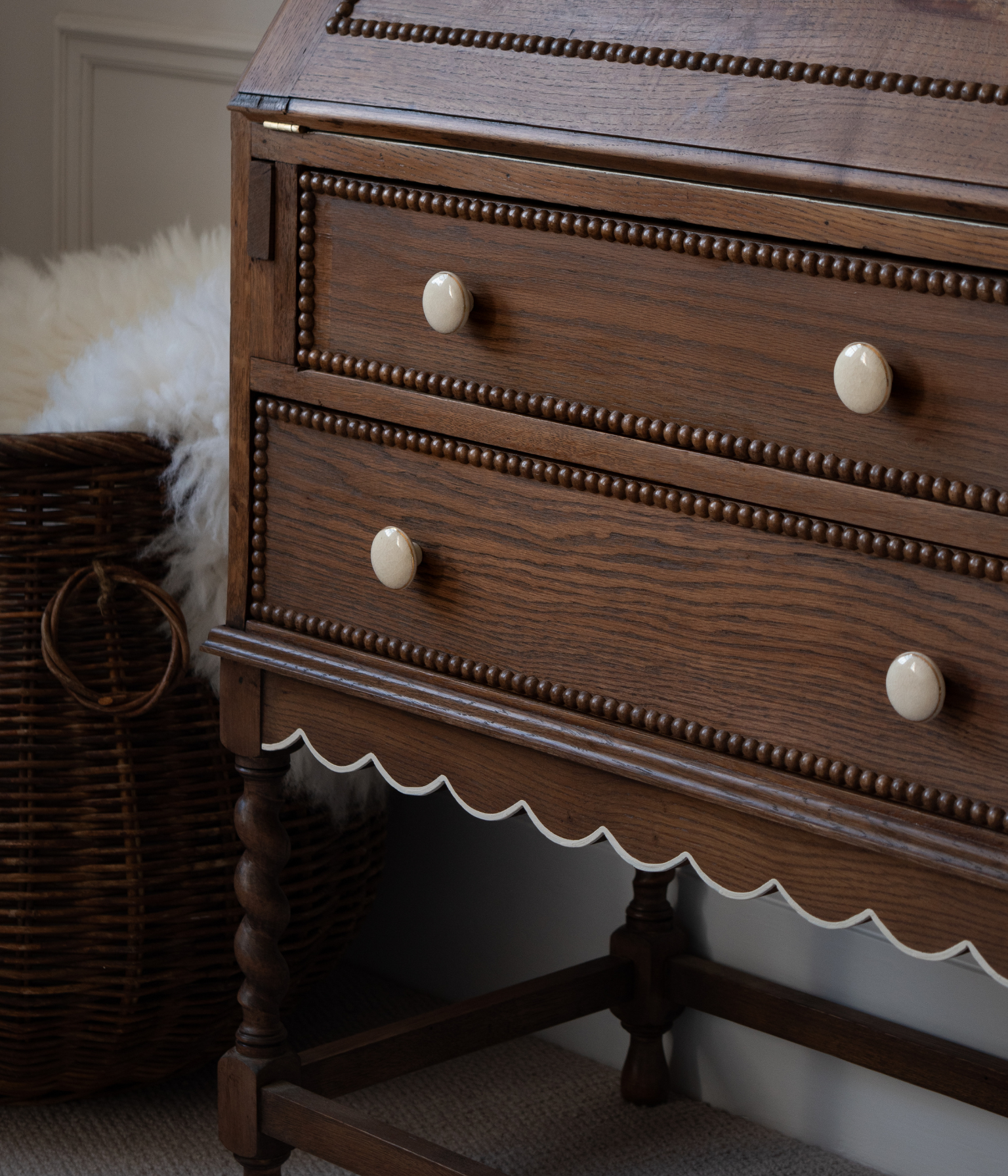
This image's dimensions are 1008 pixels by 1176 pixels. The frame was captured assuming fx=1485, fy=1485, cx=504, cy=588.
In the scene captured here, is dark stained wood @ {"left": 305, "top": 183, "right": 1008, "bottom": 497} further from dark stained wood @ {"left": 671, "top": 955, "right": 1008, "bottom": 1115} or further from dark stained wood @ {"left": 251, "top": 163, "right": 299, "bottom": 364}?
dark stained wood @ {"left": 671, "top": 955, "right": 1008, "bottom": 1115}

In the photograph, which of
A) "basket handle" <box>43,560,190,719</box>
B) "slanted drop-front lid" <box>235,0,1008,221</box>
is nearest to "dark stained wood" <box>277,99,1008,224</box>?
"slanted drop-front lid" <box>235,0,1008,221</box>

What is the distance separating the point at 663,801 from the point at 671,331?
26cm

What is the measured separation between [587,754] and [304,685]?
0.73 feet

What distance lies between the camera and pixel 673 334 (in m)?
0.76

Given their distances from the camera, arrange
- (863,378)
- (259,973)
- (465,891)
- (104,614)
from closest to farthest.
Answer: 1. (863,378)
2. (259,973)
3. (104,614)
4. (465,891)

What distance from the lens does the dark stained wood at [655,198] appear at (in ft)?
2.19

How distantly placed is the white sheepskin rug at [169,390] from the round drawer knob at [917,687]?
0.56m

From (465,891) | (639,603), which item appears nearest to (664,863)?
(639,603)

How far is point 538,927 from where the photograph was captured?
1477 millimetres

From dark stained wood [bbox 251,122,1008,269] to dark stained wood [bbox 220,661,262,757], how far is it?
0.33m

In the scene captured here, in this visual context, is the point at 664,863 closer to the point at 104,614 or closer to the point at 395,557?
the point at 395,557

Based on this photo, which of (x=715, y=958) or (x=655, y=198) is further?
(x=715, y=958)

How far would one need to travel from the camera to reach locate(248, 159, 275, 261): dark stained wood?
0.89 metres

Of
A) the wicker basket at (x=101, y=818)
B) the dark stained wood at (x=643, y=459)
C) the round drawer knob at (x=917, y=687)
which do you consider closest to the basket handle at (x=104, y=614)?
the wicker basket at (x=101, y=818)
